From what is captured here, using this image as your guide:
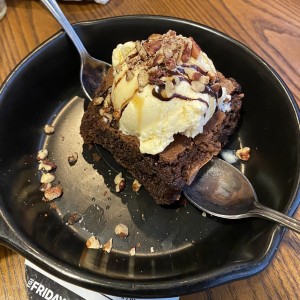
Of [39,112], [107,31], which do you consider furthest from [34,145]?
[107,31]

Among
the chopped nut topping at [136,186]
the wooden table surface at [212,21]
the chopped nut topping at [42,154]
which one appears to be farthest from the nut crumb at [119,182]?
the wooden table surface at [212,21]

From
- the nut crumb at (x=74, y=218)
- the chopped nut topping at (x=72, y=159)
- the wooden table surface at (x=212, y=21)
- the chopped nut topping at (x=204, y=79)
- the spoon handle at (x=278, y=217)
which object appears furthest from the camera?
the wooden table surface at (x=212, y=21)

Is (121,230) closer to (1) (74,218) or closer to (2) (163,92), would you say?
(1) (74,218)

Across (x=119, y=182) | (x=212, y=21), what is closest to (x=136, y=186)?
(x=119, y=182)

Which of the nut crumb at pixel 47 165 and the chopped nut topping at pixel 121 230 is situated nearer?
the chopped nut topping at pixel 121 230

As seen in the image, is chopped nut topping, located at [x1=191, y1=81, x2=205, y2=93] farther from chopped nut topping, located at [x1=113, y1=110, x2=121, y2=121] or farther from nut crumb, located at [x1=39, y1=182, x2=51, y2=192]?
nut crumb, located at [x1=39, y1=182, x2=51, y2=192]

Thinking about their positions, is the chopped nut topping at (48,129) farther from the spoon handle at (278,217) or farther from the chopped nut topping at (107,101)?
the spoon handle at (278,217)

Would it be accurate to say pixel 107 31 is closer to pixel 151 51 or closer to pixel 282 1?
pixel 151 51
